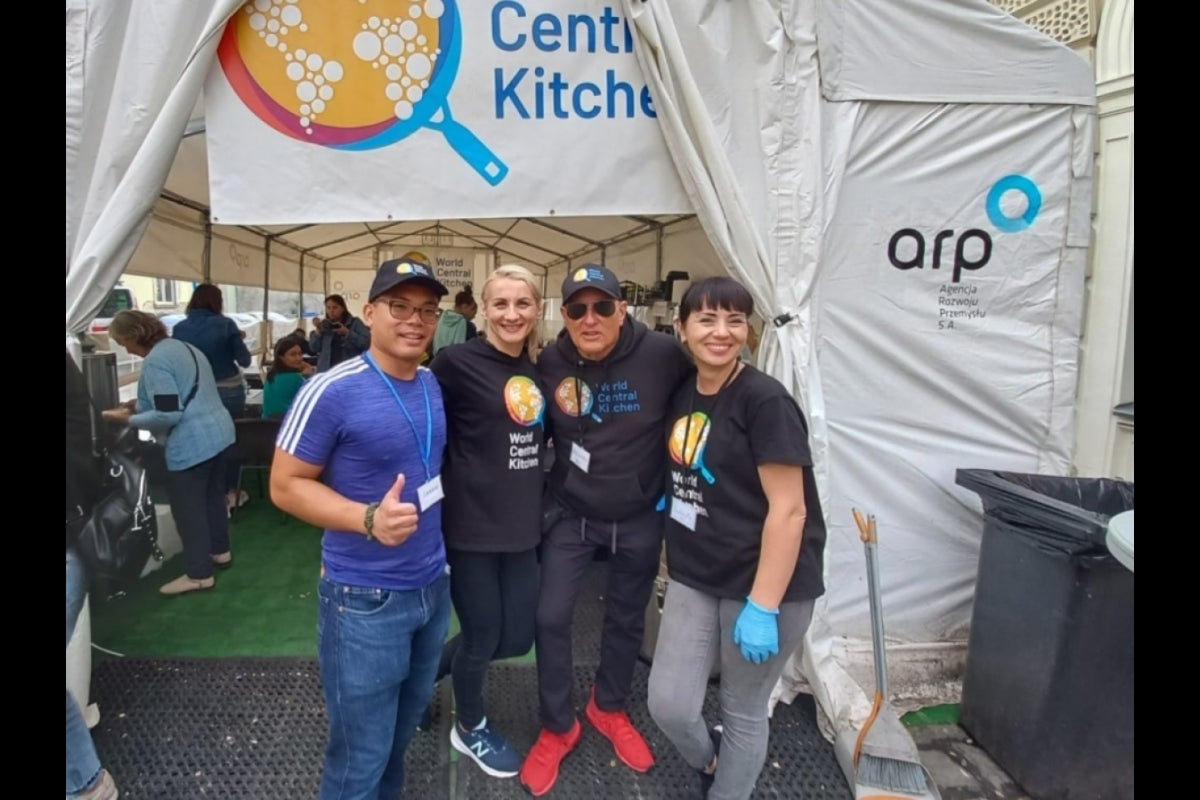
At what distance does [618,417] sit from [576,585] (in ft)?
2.30

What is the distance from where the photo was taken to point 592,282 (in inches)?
81.2

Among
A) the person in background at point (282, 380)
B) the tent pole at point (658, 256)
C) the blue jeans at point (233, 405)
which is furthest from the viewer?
the tent pole at point (658, 256)

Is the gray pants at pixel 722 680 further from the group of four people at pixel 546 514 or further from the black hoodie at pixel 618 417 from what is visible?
the black hoodie at pixel 618 417

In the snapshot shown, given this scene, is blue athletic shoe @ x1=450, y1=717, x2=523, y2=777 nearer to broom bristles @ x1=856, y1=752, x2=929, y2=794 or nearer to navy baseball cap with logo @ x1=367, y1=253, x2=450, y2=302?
broom bristles @ x1=856, y1=752, x2=929, y2=794

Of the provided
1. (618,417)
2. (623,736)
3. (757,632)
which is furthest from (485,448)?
(623,736)

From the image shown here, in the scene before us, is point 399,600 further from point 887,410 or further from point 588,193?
point 887,410

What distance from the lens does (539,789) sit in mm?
2312

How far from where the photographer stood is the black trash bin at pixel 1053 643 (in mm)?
2188

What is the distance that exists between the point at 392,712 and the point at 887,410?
8.24 feet

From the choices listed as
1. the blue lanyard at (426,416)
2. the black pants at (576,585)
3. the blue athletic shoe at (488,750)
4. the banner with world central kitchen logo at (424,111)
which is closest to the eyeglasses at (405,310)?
the blue lanyard at (426,416)

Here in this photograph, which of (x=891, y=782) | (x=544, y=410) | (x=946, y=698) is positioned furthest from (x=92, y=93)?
(x=946, y=698)

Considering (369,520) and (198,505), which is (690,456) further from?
(198,505)

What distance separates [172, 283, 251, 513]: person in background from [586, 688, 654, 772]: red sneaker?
3.19 meters

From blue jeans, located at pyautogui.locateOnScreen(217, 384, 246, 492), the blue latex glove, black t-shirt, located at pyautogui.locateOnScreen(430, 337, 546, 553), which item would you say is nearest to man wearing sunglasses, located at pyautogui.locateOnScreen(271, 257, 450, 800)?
black t-shirt, located at pyautogui.locateOnScreen(430, 337, 546, 553)
